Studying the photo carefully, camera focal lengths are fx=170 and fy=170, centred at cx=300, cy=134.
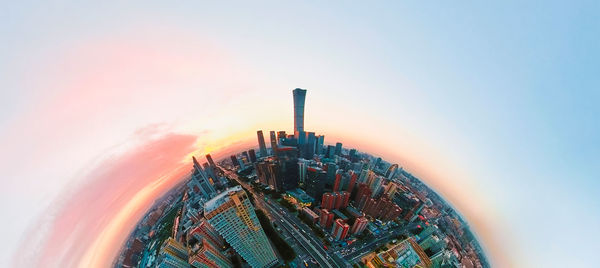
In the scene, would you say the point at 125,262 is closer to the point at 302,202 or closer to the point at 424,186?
the point at 302,202

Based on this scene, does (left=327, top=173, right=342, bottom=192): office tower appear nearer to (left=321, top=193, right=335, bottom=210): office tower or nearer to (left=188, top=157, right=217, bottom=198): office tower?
(left=321, top=193, right=335, bottom=210): office tower

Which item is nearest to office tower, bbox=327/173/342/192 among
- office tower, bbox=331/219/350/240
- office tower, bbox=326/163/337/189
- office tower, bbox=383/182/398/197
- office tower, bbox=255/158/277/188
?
office tower, bbox=326/163/337/189

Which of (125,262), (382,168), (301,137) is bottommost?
(125,262)

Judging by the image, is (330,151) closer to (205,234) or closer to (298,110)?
(298,110)

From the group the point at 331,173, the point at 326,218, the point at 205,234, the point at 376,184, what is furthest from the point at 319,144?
the point at 205,234

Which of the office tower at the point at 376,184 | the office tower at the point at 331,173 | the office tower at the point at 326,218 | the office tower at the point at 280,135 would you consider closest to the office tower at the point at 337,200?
the office tower at the point at 326,218

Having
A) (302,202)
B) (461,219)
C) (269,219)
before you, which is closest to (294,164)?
(302,202)

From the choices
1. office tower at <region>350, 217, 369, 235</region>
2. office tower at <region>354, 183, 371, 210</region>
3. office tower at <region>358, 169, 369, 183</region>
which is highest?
office tower at <region>358, 169, 369, 183</region>
